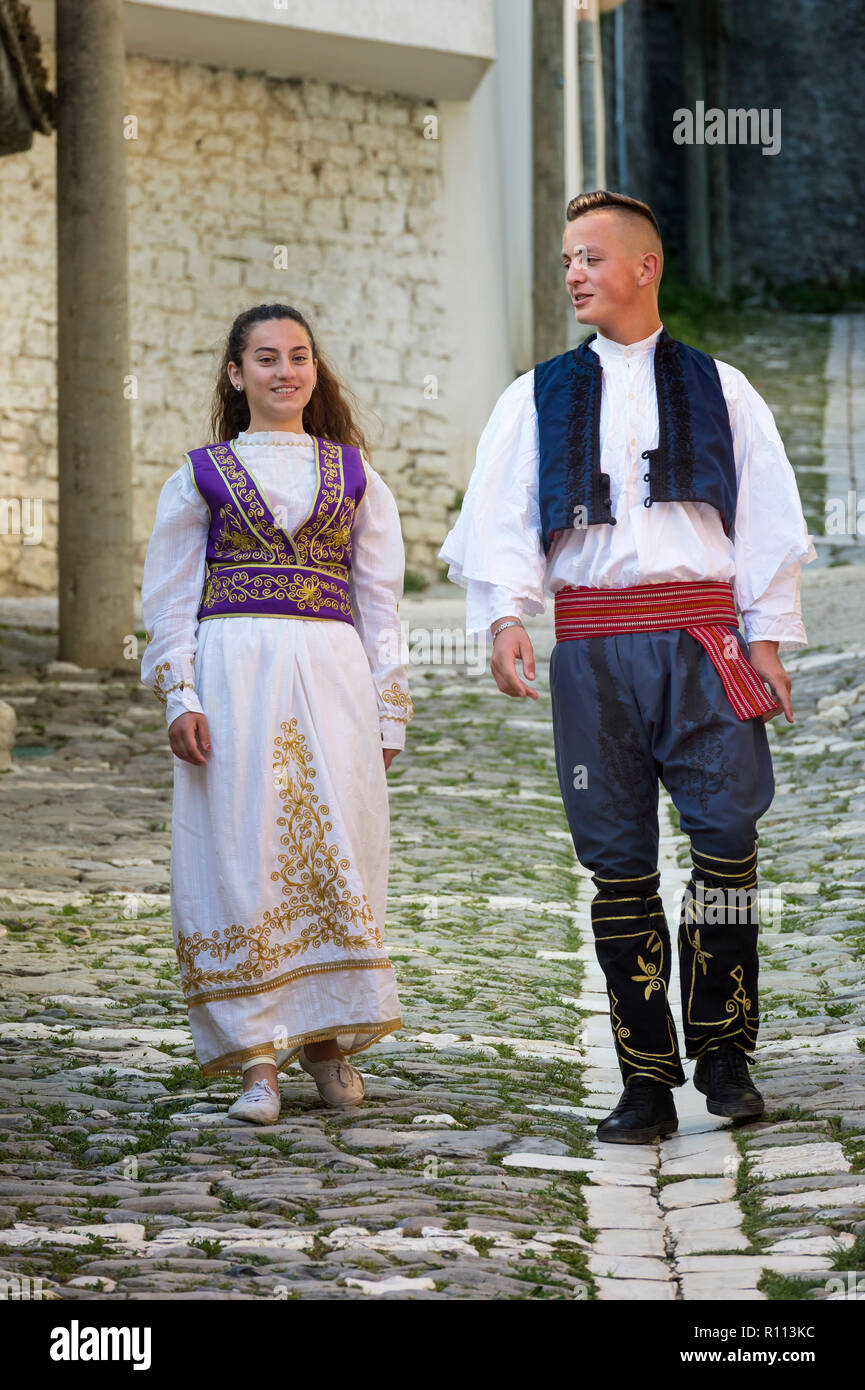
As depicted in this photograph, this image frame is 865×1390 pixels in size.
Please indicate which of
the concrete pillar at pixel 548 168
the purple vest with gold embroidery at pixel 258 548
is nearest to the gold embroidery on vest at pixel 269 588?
the purple vest with gold embroidery at pixel 258 548

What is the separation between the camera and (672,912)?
6195mm

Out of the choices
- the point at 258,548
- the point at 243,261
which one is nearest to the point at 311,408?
the point at 258,548

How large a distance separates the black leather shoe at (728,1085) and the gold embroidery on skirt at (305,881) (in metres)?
0.76

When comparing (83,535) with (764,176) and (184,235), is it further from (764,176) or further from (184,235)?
(764,176)

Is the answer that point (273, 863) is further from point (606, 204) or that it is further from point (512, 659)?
point (606, 204)

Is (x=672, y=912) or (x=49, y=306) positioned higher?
(x=49, y=306)

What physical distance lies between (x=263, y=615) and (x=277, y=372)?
558 mm

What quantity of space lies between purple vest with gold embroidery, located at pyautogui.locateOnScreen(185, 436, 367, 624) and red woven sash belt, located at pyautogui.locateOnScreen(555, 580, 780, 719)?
1.98ft

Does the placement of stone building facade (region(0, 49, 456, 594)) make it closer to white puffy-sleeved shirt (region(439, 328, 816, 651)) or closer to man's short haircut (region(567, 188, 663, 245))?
man's short haircut (region(567, 188, 663, 245))

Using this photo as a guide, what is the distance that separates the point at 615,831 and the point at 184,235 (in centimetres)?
1181

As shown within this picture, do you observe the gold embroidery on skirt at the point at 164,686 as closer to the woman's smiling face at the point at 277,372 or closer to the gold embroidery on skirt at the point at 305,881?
the gold embroidery on skirt at the point at 305,881

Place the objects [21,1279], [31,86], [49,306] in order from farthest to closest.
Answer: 1. [49,306]
2. [31,86]
3. [21,1279]

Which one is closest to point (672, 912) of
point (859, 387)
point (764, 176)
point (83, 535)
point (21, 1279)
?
point (21, 1279)

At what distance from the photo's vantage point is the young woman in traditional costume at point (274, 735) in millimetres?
3891
